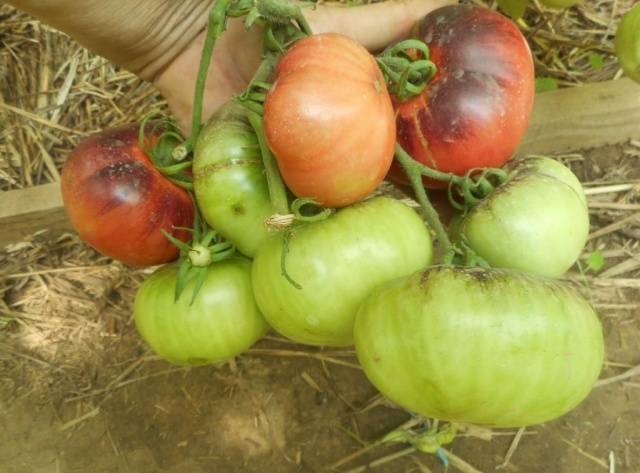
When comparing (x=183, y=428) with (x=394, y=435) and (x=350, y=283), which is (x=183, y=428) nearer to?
(x=394, y=435)

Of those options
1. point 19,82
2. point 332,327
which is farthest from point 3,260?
point 332,327

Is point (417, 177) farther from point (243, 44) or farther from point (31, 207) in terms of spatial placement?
point (31, 207)

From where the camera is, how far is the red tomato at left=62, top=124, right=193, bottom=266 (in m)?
1.04

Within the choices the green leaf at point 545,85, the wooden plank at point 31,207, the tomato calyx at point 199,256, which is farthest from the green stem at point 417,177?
the wooden plank at point 31,207

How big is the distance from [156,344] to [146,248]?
0.54 feet

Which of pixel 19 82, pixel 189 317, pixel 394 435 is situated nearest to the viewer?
pixel 189 317

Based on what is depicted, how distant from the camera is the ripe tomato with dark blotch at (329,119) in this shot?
78 centimetres

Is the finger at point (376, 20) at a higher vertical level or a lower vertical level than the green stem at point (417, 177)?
higher

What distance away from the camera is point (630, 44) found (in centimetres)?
131

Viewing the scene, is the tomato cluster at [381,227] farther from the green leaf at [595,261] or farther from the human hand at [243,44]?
the green leaf at [595,261]

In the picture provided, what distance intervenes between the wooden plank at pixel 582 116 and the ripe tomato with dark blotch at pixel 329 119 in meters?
0.92

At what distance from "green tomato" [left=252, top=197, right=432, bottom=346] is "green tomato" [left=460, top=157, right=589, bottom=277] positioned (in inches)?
4.0

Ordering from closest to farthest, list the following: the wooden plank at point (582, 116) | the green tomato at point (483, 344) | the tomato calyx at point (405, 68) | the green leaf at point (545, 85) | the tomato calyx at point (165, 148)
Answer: the green tomato at point (483, 344) → the tomato calyx at point (405, 68) → the tomato calyx at point (165, 148) → the wooden plank at point (582, 116) → the green leaf at point (545, 85)

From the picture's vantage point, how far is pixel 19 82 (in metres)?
2.02
